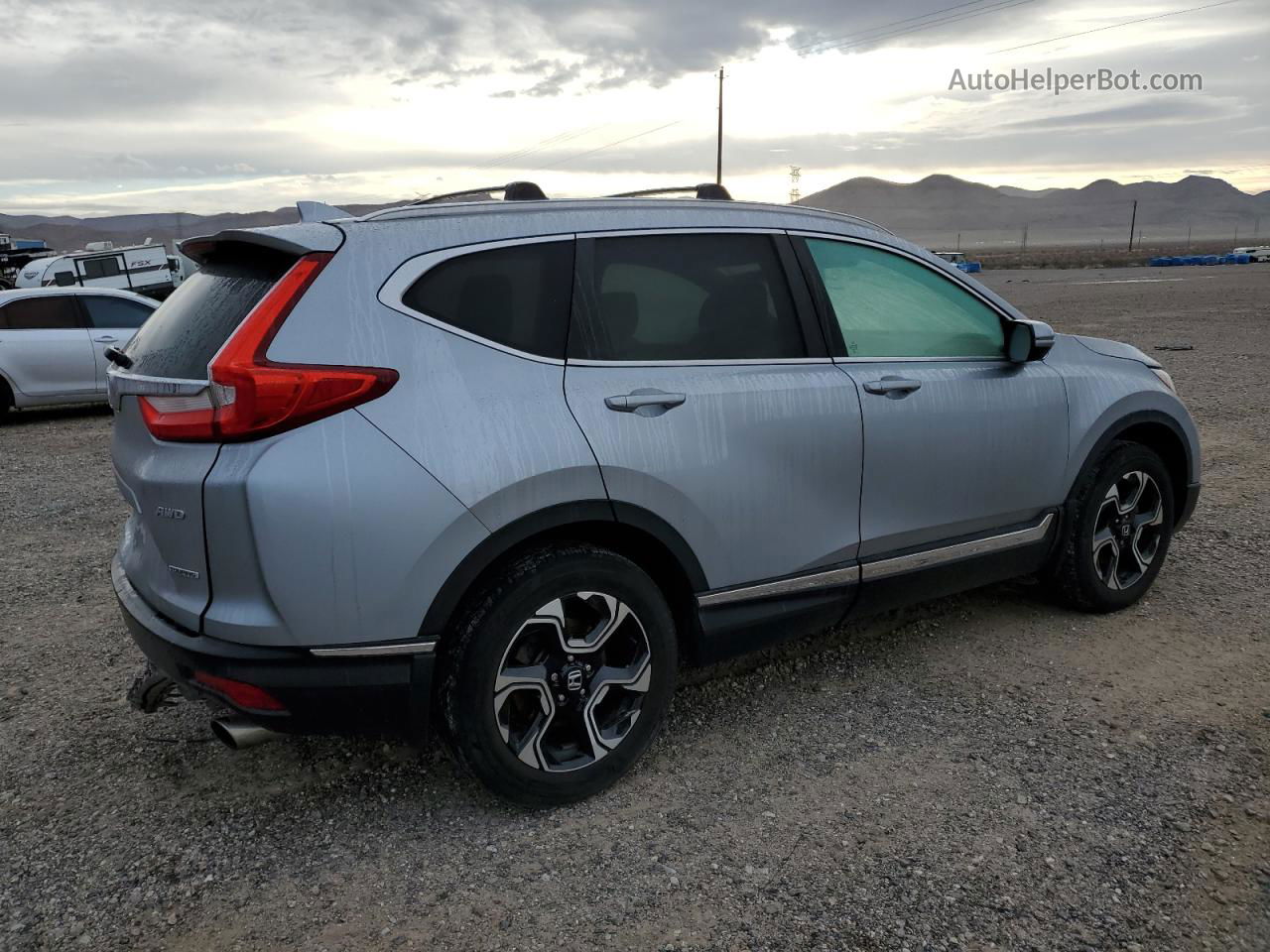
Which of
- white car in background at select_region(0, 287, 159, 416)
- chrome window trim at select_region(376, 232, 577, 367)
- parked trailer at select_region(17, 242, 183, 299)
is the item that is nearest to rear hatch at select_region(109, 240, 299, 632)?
chrome window trim at select_region(376, 232, 577, 367)

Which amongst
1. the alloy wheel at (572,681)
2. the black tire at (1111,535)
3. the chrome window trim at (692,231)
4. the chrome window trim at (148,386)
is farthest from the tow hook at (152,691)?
the black tire at (1111,535)

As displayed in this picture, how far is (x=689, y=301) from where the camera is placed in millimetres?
3295

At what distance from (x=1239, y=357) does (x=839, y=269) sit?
461 inches

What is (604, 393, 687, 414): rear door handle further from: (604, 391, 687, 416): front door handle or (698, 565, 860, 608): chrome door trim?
(698, 565, 860, 608): chrome door trim

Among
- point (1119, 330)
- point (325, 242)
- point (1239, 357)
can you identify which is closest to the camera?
point (325, 242)

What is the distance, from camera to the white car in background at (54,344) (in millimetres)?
11344

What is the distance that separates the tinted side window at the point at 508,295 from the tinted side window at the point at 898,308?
3.51 feet

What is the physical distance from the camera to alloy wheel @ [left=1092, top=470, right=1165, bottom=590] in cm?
440

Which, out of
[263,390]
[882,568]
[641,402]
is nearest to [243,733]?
[263,390]

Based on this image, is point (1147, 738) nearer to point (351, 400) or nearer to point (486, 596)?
point (486, 596)

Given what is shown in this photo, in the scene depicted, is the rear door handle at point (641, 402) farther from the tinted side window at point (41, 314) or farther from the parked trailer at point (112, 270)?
the parked trailer at point (112, 270)

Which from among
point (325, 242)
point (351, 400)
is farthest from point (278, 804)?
point (325, 242)

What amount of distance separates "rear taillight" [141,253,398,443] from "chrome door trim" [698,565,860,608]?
4.10 ft

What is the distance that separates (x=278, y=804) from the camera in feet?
10.4
